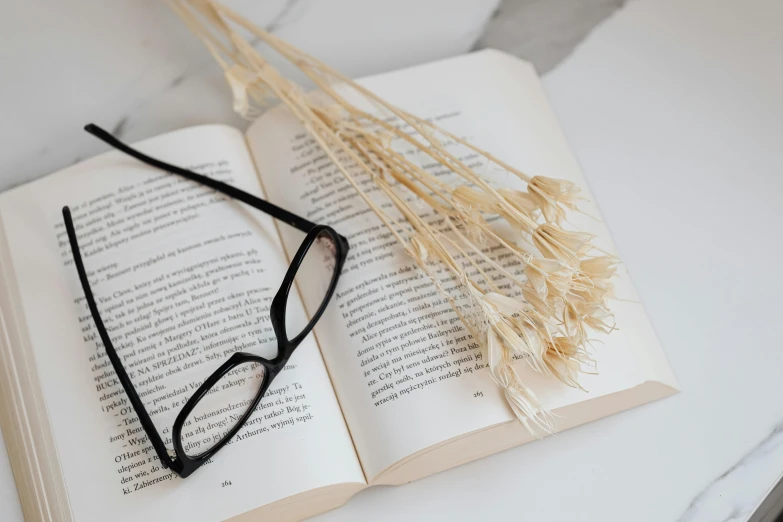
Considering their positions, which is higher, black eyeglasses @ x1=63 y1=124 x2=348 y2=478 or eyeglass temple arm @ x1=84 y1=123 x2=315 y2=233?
eyeglass temple arm @ x1=84 y1=123 x2=315 y2=233

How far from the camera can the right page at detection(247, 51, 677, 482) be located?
1.98 ft

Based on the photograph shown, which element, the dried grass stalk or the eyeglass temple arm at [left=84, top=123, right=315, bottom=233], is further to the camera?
the eyeglass temple arm at [left=84, top=123, right=315, bottom=233]

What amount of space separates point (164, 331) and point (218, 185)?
15 cm

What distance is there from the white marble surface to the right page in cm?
3

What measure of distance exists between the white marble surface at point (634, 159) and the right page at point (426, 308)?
0.10 feet

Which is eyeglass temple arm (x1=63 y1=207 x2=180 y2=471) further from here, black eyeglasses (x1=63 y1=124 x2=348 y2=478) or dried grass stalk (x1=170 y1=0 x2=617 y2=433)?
dried grass stalk (x1=170 y1=0 x2=617 y2=433)

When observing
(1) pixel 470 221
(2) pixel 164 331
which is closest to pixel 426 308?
(1) pixel 470 221

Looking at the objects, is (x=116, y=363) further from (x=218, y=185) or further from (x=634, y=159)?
(x=634, y=159)

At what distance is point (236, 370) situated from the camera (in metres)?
0.62

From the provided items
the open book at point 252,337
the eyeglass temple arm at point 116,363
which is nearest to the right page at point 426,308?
the open book at point 252,337

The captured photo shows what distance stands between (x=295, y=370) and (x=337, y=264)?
0.33 feet

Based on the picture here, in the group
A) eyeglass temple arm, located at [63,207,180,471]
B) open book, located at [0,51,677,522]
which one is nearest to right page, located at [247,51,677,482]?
open book, located at [0,51,677,522]

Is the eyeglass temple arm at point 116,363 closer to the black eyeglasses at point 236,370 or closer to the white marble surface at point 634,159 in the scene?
the black eyeglasses at point 236,370

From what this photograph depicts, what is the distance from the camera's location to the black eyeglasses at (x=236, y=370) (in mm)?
585
